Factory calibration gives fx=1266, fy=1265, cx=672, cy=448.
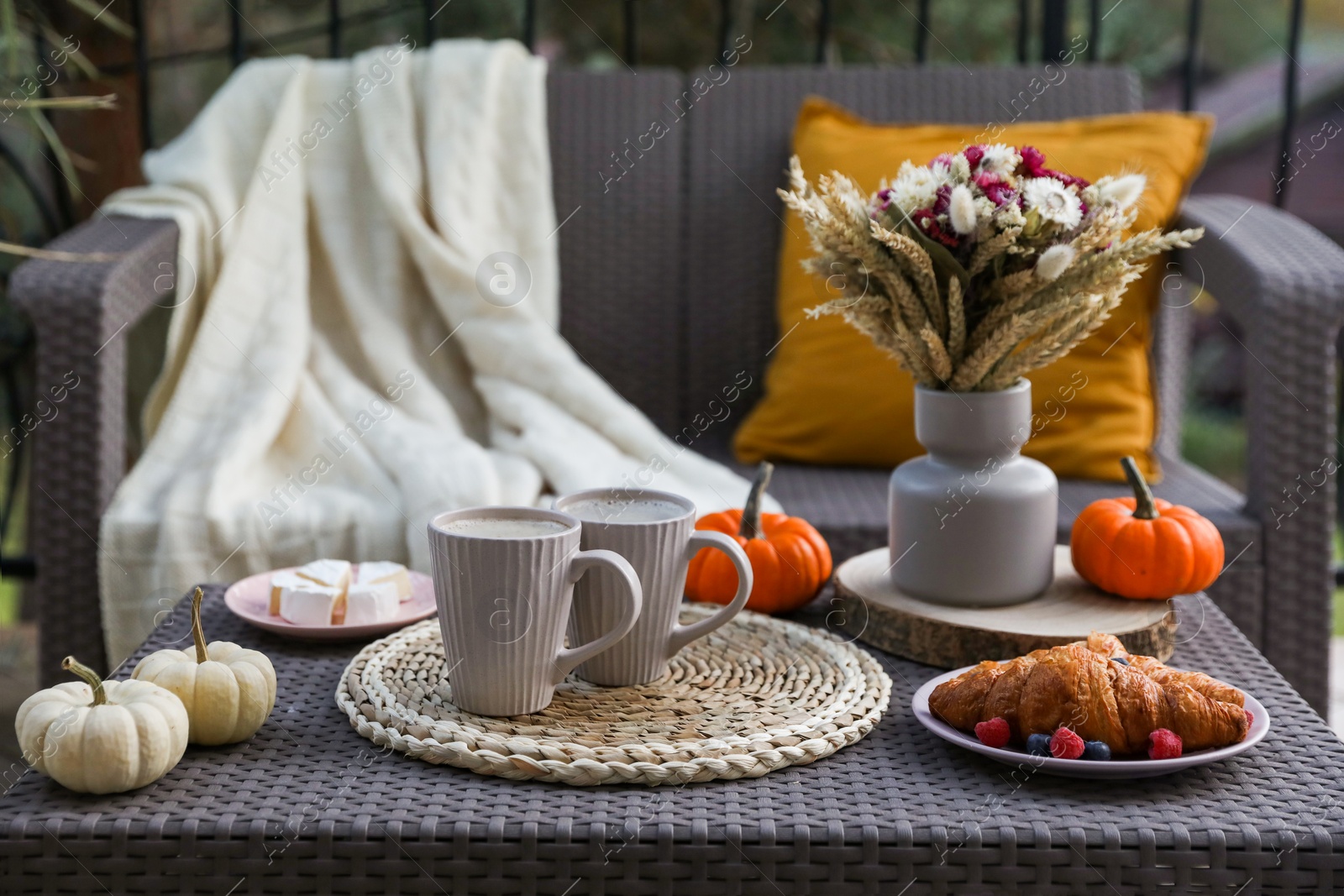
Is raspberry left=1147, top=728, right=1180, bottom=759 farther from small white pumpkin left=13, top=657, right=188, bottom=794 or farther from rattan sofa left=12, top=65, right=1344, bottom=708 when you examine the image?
small white pumpkin left=13, top=657, right=188, bottom=794

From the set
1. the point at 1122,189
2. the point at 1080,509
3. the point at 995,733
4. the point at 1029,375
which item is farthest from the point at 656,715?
the point at 1029,375

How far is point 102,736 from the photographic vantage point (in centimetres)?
74

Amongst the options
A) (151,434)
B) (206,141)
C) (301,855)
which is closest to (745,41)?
(206,141)

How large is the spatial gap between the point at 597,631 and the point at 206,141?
4.26 ft

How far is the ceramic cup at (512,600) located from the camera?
80 centimetres

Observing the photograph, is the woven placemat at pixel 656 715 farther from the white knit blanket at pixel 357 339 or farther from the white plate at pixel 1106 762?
the white knit blanket at pixel 357 339

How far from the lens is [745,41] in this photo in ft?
8.80

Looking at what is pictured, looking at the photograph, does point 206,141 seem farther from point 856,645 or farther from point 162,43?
point 856,645

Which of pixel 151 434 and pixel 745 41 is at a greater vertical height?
pixel 745 41

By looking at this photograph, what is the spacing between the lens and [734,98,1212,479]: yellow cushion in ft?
5.37

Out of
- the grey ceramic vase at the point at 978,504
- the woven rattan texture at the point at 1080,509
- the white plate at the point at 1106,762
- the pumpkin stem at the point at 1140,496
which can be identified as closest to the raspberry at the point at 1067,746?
the white plate at the point at 1106,762

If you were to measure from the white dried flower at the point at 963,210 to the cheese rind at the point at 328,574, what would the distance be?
22.5 inches

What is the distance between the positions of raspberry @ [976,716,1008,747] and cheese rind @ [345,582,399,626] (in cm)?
50

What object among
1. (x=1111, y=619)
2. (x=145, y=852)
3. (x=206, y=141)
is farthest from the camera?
(x=206, y=141)
